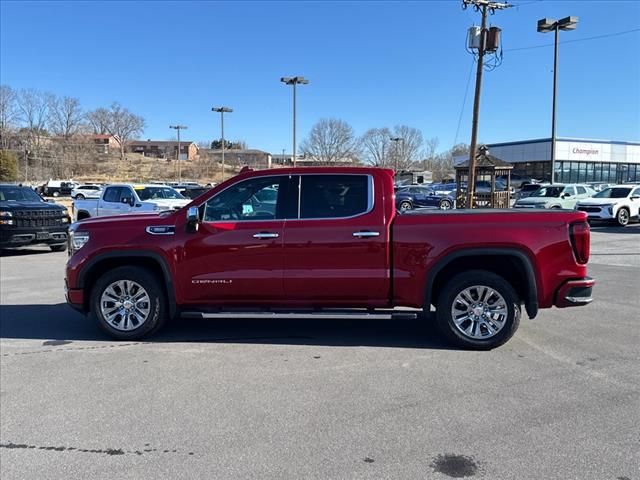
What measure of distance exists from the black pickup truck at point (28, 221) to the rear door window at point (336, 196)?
30.4ft

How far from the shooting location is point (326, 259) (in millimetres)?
5590

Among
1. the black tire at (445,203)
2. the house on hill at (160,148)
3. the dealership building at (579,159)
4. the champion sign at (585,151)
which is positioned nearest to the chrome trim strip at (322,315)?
the black tire at (445,203)

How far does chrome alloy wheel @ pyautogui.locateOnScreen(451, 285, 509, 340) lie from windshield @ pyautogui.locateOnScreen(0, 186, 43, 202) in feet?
44.5

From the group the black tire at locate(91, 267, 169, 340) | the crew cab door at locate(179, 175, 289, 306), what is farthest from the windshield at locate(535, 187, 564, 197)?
the black tire at locate(91, 267, 169, 340)

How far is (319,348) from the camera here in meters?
5.73

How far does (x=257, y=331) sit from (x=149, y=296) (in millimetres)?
1321

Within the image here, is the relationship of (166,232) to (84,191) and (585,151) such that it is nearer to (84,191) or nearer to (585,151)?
(84,191)

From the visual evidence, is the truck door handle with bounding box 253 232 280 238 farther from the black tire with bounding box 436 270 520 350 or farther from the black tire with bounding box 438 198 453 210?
the black tire with bounding box 438 198 453 210

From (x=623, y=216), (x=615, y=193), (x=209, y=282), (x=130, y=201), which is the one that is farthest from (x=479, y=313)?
(x=615, y=193)

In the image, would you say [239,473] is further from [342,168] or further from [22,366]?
[342,168]

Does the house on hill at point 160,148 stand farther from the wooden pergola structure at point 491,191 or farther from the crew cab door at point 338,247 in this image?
Result: the crew cab door at point 338,247

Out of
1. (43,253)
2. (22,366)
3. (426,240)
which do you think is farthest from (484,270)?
(43,253)

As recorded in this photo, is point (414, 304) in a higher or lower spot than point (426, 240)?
lower

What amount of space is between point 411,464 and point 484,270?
2762 mm
